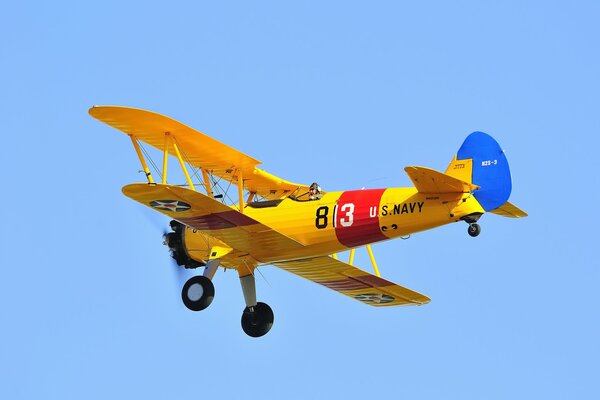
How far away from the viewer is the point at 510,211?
23.3 metres

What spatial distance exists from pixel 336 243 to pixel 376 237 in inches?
27.5

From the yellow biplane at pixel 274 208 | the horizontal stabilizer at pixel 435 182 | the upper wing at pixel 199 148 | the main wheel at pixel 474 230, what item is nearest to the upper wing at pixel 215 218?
the yellow biplane at pixel 274 208

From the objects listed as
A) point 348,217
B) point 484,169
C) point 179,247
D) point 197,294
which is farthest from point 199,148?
point 484,169

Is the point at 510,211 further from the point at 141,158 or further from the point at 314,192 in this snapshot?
the point at 141,158

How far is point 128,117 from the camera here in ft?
73.6

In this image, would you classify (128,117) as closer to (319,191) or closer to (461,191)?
(319,191)

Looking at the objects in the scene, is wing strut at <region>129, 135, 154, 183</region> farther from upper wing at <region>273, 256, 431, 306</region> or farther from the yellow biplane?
upper wing at <region>273, 256, 431, 306</region>

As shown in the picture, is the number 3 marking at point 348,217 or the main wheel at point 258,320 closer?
the number 3 marking at point 348,217

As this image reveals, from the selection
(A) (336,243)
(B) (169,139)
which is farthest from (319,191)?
(B) (169,139)

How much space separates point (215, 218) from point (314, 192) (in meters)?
1.90

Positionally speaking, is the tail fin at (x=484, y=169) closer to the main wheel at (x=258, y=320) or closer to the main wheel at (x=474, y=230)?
the main wheel at (x=474, y=230)

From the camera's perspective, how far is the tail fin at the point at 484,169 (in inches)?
858

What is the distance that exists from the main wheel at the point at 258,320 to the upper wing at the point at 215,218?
1.05 meters

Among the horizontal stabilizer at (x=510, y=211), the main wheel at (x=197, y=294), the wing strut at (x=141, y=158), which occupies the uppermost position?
the wing strut at (x=141, y=158)
